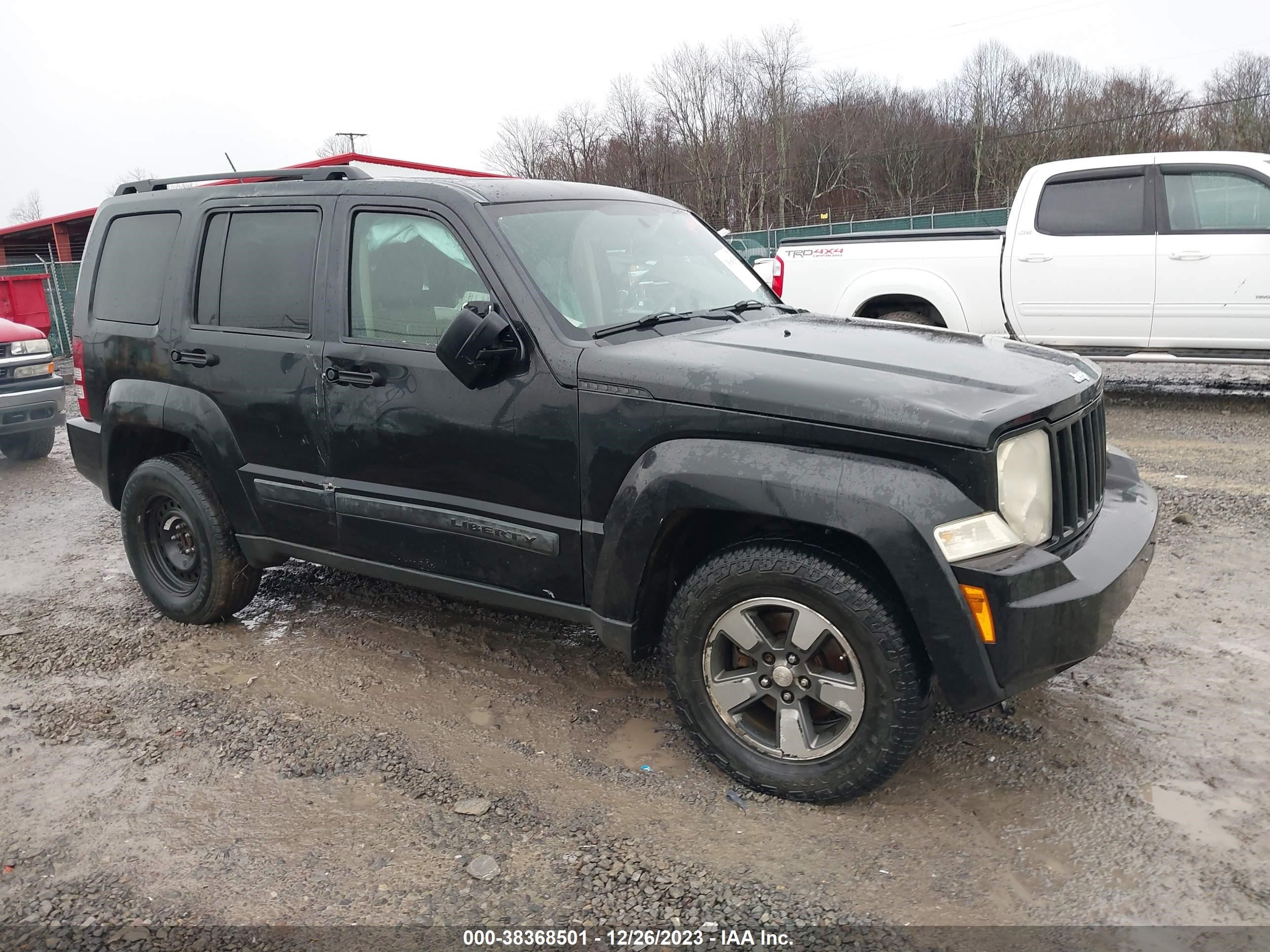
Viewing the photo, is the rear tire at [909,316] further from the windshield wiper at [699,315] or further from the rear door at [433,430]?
the rear door at [433,430]

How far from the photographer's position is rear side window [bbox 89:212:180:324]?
449 centimetres

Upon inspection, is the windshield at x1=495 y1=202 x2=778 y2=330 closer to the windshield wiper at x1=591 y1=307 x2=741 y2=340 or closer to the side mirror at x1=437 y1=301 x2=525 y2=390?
the windshield wiper at x1=591 y1=307 x2=741 y2=340

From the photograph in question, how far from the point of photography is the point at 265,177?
14.4 ft

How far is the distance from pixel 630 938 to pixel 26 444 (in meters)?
8.74

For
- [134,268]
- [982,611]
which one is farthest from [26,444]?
[982,611]

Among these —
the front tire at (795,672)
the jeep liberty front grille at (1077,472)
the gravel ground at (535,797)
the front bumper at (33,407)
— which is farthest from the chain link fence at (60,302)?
the jeep liberty front grille at (1077,472)

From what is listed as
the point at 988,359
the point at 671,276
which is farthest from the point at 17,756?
the point at 988,359

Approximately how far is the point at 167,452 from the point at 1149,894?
441 cm

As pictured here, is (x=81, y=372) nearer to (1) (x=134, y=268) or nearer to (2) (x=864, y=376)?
(1) (x=134, y=268)

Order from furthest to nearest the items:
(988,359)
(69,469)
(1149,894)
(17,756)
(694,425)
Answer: (69,469), (17,756), (988,359), (694,425), (1149,894)

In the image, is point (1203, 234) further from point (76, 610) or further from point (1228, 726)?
point (76, 610)

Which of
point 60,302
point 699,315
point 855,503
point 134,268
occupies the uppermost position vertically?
point 60,302

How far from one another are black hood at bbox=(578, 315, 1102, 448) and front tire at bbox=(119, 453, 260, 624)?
2196 mm

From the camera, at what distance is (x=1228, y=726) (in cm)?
344
